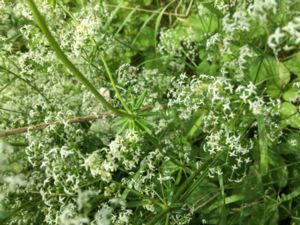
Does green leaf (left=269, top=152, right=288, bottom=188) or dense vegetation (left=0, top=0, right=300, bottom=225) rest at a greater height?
dense vegetation (left=0, top=0, right=300, bottom=225)

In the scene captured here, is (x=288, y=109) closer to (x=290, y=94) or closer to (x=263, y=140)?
(x=290, y=94)

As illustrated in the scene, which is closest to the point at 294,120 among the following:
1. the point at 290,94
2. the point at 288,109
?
the point at 288,109

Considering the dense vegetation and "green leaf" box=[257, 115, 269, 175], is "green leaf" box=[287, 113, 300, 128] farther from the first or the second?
"green leaf" box=[257, 115, 269, 175]

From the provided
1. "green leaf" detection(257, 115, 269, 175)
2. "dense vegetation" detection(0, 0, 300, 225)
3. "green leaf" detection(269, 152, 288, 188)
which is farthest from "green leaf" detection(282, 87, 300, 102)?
"green leaf" detection(257, 115, 269, 175)

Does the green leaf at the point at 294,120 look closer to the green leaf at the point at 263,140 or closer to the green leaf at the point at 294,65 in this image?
the green leaf at the point at 263,140

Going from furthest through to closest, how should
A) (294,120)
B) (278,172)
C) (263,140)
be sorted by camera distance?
(278,172)
(294,120)
(263,140)

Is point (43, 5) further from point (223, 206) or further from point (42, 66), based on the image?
point (223, 206)

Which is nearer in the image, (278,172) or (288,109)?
(288,109)

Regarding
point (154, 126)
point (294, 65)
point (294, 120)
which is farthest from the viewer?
point (294, 65)
